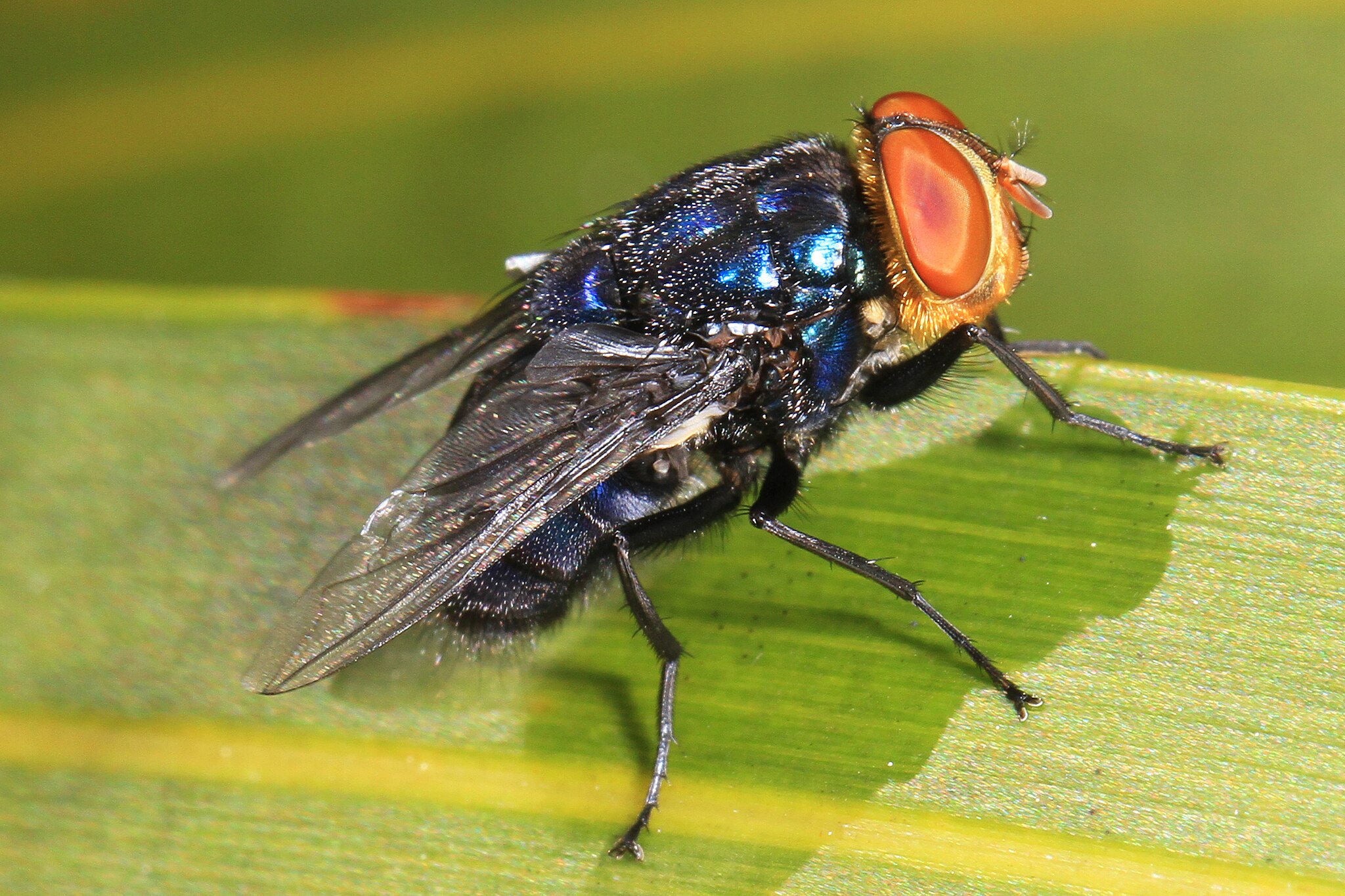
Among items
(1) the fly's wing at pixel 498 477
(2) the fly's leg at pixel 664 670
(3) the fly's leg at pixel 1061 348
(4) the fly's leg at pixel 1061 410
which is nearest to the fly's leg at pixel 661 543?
(2) the fly's leg at pixel 664 670

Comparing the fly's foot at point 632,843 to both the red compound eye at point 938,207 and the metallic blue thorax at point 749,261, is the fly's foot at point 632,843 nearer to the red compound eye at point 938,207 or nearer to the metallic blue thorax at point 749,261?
the metallic blue thorax at point 749,261

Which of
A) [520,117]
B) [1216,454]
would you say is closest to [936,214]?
[1216,454]

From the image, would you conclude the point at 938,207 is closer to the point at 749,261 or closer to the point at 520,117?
the point at 749,261

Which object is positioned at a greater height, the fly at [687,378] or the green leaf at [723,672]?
the fly at [687,378]

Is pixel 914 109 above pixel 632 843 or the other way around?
above

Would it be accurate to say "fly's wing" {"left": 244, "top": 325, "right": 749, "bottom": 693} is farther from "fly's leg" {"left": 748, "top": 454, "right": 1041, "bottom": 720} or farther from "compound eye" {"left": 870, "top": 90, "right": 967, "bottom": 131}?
"compound eye" {"left": 870, "top": 90, "right": 967, "bottom": 131}

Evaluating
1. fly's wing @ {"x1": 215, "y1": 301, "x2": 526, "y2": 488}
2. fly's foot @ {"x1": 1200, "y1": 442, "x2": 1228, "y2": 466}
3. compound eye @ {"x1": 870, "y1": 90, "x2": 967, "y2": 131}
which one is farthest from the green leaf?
compound eye @ {"x1": 870, "y1": 90, "x2": 967, "y2": 131}

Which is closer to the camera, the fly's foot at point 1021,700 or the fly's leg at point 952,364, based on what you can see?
the fly's foot at point 1021,700
